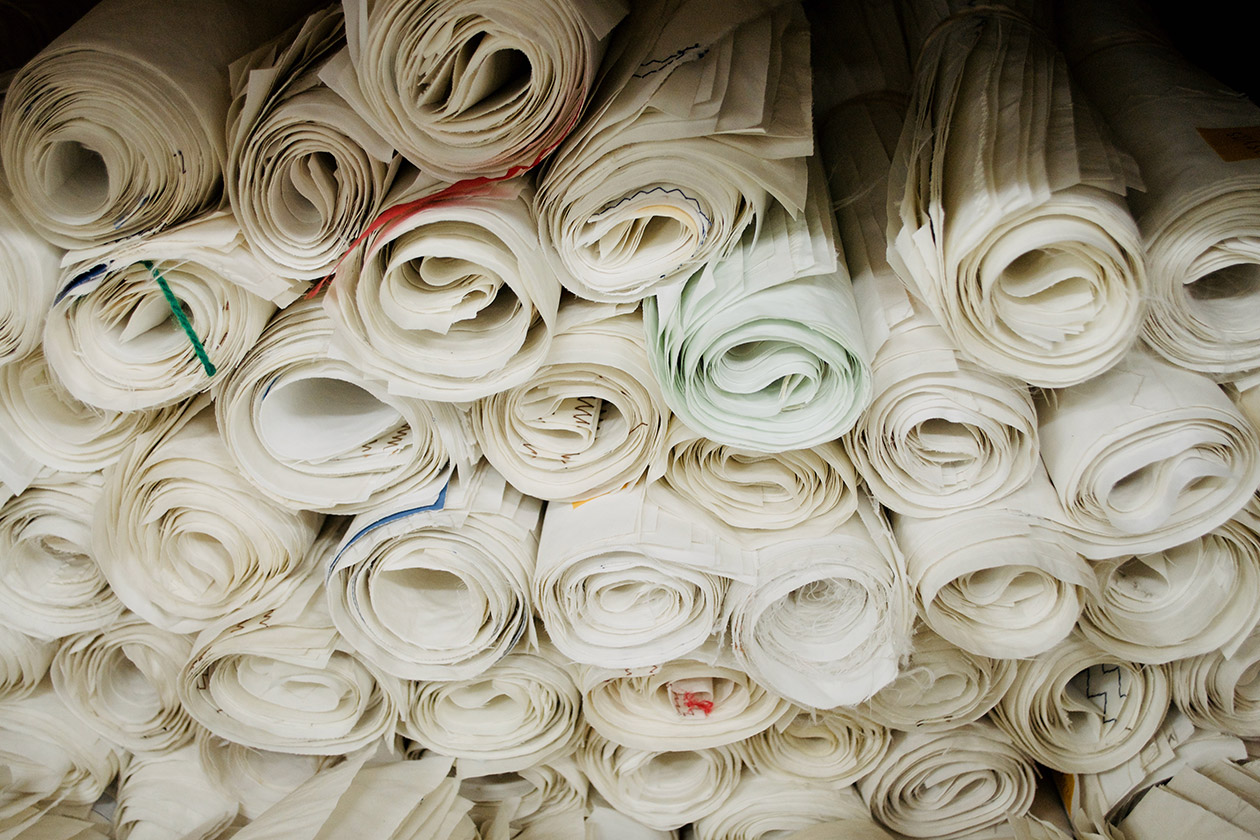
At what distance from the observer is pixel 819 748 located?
127 centimetres

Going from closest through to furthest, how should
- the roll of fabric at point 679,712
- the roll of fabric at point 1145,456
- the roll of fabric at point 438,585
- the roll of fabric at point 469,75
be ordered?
the roll of fabric at point 469,75 < the roll of fabric at point 1145,456 < the roll of fabric at point 438,585 < the roll of fabric at point 679,712

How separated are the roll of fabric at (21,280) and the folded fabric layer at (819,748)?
1.02 metres

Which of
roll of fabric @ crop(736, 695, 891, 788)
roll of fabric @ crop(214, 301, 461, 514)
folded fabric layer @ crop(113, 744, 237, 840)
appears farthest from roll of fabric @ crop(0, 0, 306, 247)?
roll of fabric @ crop(736, 695, 891, 788)

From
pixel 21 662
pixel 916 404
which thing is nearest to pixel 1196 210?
pixel 916 404

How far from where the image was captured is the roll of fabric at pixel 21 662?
1202 mm

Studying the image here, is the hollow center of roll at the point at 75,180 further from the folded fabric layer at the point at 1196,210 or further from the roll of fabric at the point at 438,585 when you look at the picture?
the folded fabric layer at the point at 1196,210

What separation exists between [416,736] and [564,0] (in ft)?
3.10

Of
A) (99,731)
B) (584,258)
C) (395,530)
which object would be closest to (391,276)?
(584,258)

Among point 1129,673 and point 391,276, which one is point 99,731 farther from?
point 1129,673

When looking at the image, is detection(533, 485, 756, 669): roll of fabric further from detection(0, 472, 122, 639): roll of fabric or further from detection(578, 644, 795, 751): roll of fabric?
detection(0, 472, 122, 639): roll of fabric

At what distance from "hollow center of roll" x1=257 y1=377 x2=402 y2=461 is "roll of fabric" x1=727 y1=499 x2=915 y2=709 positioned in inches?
18.5

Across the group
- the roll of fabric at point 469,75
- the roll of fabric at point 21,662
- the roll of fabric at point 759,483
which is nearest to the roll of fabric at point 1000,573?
the roll of fabric at point 759,483

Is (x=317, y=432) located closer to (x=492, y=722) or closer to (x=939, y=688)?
(x=492, y=722)

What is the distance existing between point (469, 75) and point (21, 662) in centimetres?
102
